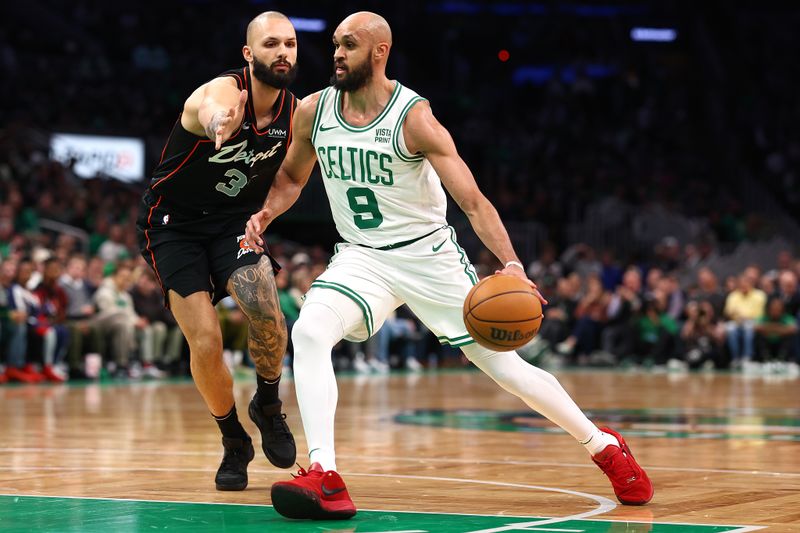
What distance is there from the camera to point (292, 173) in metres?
6.04

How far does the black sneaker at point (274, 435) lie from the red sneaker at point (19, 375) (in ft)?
32.1

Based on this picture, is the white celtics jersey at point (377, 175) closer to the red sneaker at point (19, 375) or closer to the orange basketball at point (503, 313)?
the orange basketball at point (503, 313)

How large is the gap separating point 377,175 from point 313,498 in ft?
4.59

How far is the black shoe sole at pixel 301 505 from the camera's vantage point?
5.04m

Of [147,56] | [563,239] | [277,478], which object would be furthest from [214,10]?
[277,478]

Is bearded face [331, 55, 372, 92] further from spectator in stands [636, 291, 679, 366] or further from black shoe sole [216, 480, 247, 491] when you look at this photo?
spectator in stands [636, 291, 679, 366]

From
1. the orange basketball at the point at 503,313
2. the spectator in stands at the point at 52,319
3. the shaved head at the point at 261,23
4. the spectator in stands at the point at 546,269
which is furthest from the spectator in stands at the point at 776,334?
the orange basketball at the point at 503,313

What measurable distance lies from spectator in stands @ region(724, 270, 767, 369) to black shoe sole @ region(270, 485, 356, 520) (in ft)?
54.1

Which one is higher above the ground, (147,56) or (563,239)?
(147,56)

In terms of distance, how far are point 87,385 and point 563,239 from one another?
13.2 m

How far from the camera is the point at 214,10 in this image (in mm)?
30906

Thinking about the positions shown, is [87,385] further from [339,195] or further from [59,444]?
[339,195]

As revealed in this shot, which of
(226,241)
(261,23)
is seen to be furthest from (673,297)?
(261,23)

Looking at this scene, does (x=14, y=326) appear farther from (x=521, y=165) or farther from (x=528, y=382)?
(x=521, y=165)
